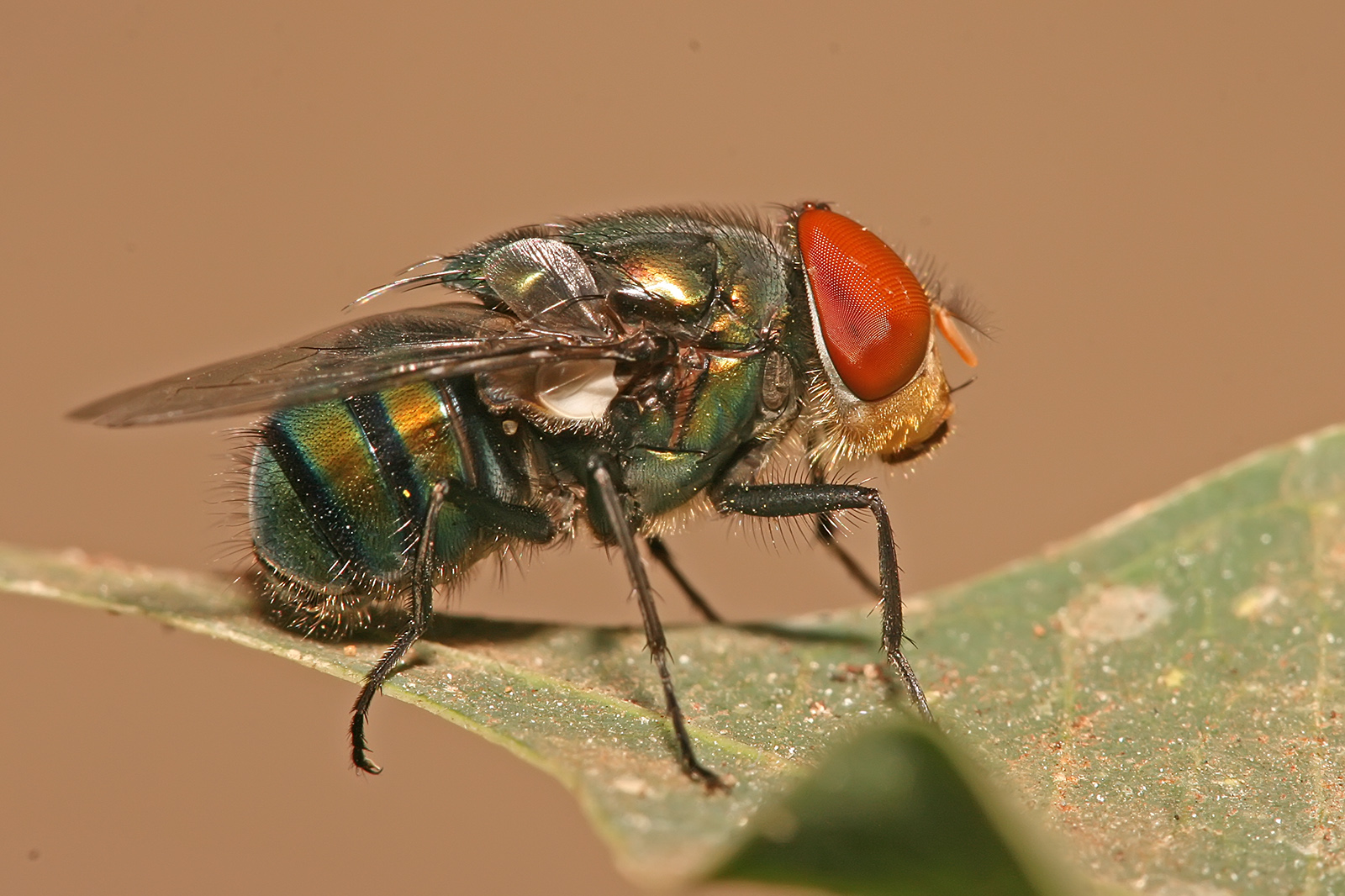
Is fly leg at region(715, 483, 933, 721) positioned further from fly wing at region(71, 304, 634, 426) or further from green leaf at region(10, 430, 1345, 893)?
fly wing at region(71, 304, 634, 426)

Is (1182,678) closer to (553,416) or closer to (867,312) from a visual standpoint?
(867,312)

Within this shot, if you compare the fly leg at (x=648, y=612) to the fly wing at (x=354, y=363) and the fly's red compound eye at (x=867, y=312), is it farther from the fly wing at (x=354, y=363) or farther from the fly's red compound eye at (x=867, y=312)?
the fly's red compound eye at (x=867, y=312)

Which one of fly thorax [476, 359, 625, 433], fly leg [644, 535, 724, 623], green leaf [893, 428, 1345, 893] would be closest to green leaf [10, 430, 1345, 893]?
green leaf [893, 428, 1345, 893]

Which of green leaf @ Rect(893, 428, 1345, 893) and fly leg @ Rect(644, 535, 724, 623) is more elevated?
green leaf @ Rect(893, 428, 1345, 893)

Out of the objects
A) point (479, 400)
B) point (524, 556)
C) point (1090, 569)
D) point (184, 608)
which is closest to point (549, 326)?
point (479, 400)

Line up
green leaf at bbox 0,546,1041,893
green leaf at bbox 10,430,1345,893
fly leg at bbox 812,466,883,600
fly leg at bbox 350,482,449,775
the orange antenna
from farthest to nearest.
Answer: fly leg at bbox 812,466,883,600, the orange antenna, fly leg at bbox 350,482,449,775, green leaf at bbox 0,546,1041,893, green leaf at bbox 10,430,1345,893

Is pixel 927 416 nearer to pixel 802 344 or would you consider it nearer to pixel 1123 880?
pixel 802 344
